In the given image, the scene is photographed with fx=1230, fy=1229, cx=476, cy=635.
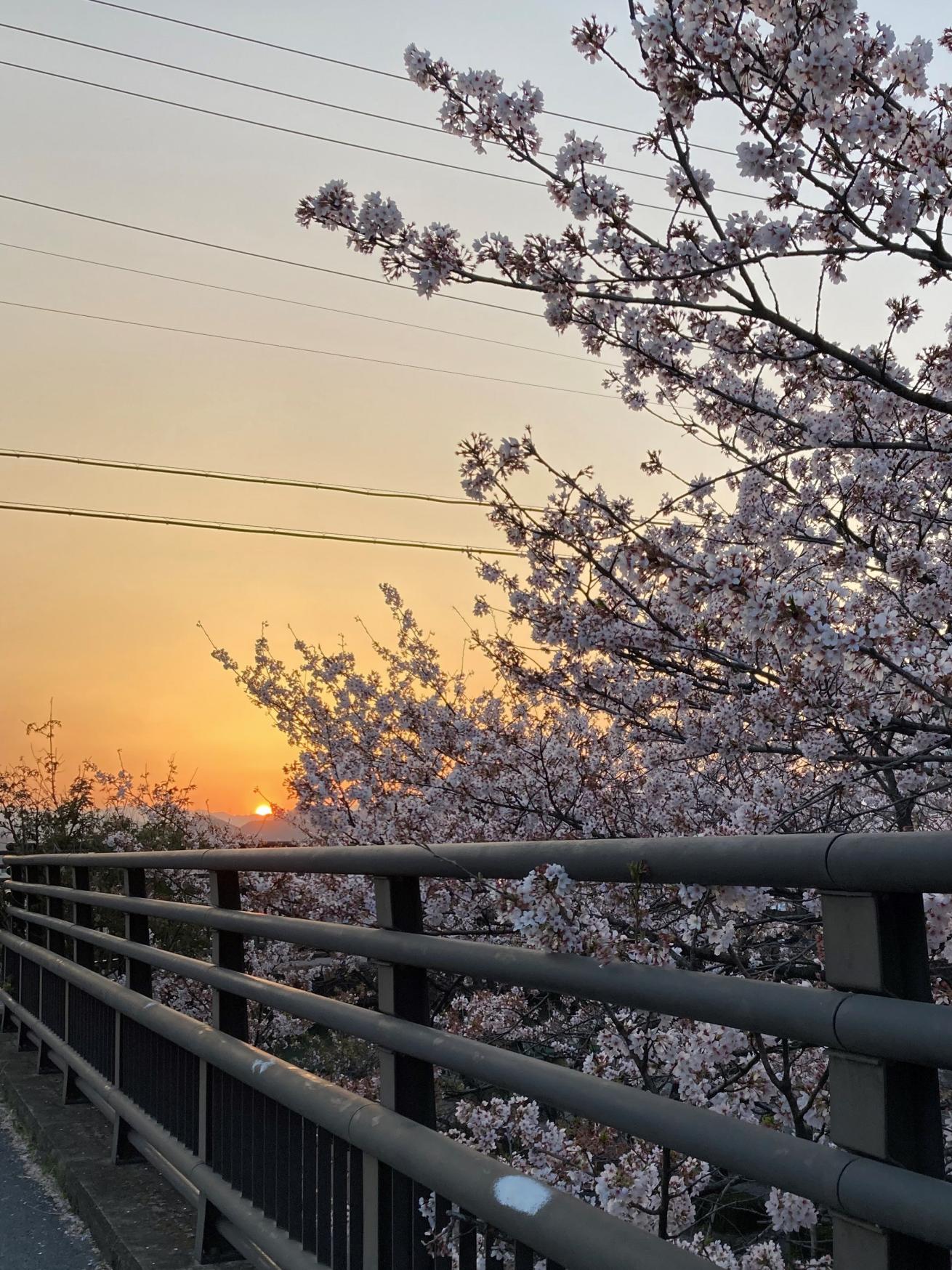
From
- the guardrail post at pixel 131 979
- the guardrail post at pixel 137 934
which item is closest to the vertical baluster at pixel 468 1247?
the guardrail post at pixel 131 979

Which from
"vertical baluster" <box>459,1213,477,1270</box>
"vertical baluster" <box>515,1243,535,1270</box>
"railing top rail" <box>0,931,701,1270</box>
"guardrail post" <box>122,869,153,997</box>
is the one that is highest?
"guardrail post" <box>122,869,153,997</box>

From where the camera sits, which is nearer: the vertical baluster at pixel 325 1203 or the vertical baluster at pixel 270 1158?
the vertical baluster at pixel 325 1203

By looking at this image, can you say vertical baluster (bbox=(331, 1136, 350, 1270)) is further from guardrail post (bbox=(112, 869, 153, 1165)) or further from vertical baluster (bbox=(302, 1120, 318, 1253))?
guardrail post (bbox=(112, 869, 153, 1165))

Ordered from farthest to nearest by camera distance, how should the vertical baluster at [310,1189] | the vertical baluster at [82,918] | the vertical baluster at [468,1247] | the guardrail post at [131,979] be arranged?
the vertical baluster at [82,918]
the guardrail post at [131,979]
the vertical baluster at [310,1189]
the vertical baluster at [468,1247]

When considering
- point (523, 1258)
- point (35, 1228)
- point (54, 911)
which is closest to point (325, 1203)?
point (523, 1258)

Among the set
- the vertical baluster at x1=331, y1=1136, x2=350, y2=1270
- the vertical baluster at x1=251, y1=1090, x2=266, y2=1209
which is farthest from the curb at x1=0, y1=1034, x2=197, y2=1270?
the vertical baluster at x1=331, y1=1136, x2=350, y2=1270

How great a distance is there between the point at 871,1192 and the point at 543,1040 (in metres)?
8.53

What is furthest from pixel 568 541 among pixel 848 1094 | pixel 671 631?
pixel 848 1094

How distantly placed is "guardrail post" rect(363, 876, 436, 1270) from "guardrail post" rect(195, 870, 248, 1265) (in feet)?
3.53

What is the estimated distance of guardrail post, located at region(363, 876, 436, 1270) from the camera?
255 centimetres

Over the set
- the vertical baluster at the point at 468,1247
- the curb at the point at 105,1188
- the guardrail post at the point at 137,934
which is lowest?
the curb at the point at 105,1188

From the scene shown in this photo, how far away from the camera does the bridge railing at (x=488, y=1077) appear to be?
4.68 feet

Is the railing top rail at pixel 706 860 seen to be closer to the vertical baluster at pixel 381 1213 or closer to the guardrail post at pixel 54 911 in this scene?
the vertical baluster at pixel 381 1213

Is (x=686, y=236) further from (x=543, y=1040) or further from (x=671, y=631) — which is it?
(x=543, y=1040)
